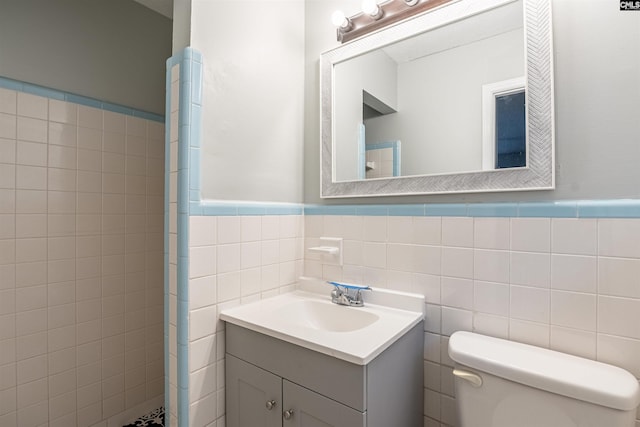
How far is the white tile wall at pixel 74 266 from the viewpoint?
1.40 metres

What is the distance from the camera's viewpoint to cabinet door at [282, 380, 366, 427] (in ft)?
2.74

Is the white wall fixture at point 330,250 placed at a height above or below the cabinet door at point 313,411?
above

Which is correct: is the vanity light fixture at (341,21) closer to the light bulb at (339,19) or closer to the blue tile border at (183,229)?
the light bulb at (339,19)

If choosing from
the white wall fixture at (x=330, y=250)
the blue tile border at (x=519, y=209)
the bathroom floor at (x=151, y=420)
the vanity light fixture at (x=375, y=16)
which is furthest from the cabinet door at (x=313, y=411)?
the vanity light fixture at (x=375, y=16)

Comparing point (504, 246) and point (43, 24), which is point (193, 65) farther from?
point (504, 246)

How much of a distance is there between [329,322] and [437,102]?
3.16 feet

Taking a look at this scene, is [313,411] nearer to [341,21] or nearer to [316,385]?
[316,385]

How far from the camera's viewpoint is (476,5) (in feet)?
3.48

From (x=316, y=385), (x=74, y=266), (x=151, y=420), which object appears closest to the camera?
(x=316, y=385)

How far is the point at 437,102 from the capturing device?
115 cm

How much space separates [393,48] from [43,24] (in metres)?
1.68

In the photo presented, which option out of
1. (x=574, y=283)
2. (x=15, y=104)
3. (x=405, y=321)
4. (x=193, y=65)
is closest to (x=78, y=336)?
(x=15, y=104)

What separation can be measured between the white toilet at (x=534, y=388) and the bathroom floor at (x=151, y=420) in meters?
1.71

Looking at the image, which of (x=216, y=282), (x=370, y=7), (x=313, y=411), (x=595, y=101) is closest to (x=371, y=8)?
(x=370, y=7)
